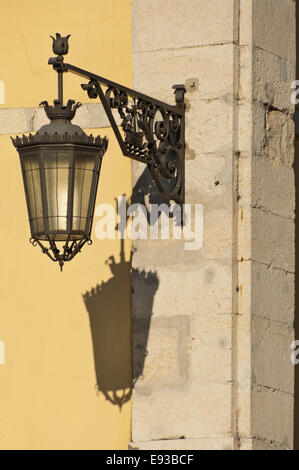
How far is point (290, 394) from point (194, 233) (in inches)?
35.8

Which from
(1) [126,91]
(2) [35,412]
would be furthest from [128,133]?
(2) [35,412]

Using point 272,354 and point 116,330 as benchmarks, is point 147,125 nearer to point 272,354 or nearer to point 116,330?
point 116,330

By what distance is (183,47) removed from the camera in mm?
7891

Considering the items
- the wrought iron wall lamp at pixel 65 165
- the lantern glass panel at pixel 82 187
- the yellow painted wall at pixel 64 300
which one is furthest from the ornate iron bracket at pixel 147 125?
the yellow painted wall at pixel 64 300

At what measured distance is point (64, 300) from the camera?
7906mm

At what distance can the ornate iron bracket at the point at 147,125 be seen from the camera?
23.7ft

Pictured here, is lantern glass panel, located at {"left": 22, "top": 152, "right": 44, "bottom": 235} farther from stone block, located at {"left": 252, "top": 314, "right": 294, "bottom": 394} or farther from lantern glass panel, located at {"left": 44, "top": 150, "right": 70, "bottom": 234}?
stone block, located at {"left": 252, "top": 314, "right": 294, "bottom": 394}

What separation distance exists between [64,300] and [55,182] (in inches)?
38.2

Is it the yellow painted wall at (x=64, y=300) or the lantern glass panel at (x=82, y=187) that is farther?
the yellow painted wall at (x=64, y=300)

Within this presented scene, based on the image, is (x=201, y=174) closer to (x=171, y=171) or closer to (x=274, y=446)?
(x=171, y=171)

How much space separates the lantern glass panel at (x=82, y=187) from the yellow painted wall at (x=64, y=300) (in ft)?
2.53

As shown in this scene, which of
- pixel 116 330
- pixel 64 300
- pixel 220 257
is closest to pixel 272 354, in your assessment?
pixel 220 257

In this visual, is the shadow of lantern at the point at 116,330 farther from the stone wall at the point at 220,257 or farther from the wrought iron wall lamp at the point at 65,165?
the wrought iron wall lamp at the point at 65,165

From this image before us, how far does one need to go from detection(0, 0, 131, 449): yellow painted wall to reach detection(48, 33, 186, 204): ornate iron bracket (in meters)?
0.30
